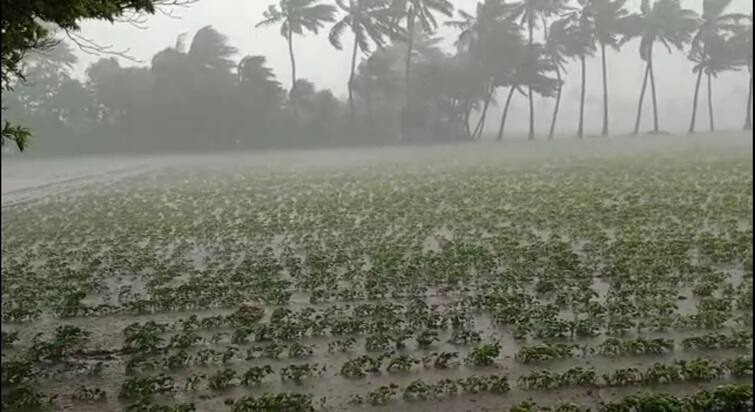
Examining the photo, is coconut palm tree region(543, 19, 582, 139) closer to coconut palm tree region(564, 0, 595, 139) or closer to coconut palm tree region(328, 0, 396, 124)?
coconut palm tree region(564, 0, 595, 139)

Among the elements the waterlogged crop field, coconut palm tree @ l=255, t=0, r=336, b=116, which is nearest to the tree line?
coconut palm tree @ l=255, t=0, r=336, b=116

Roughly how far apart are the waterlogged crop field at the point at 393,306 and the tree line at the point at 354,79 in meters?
28.0

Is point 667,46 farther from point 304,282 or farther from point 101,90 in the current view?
point 304,282

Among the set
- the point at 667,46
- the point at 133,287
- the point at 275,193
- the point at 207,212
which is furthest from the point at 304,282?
the point at 667,46

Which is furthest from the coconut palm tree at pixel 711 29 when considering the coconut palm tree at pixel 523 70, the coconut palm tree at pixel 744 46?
the coconut palm tree at pixel 523 70

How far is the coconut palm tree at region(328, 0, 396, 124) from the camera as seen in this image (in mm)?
41188

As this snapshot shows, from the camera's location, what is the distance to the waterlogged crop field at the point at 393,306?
5617mm

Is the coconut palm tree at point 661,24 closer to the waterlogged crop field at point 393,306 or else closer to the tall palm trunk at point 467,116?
the tall palm trunk at point 467,116

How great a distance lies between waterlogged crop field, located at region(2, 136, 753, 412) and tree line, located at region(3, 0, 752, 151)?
28.0 m

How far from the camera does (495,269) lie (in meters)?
9.20

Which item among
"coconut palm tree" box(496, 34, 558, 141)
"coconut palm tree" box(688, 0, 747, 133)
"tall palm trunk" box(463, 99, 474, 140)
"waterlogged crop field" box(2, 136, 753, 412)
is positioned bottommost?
"waterlogged crop field" box(2, 136, 753, 412)

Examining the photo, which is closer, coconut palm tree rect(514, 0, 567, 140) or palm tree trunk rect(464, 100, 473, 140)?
coconut palm tree rect(514, 0, 567, 140)

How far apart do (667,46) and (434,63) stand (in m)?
16.5

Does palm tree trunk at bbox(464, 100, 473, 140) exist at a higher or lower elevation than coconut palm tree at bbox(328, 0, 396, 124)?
lower
